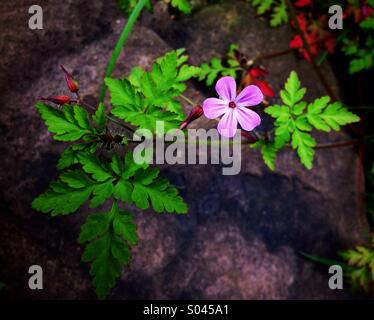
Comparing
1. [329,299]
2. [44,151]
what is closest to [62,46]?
[44,151]

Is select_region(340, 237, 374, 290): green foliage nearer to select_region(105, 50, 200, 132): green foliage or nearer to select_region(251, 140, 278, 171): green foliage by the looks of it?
select_region(251, 140, 278, 171): green foliage

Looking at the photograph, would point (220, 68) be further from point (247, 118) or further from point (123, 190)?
point (123, 190)

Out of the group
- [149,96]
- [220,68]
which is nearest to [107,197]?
[149,96]

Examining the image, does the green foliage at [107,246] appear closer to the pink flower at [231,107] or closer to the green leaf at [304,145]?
the pink flower at [231,107]

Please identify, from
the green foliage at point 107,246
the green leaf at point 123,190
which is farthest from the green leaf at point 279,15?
the green foliage at point 107,246
